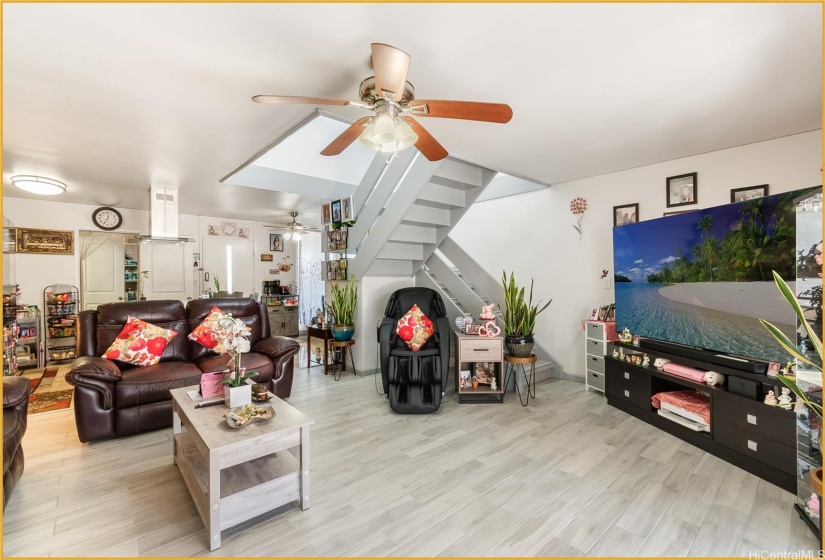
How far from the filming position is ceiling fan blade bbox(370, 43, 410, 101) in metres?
1.51

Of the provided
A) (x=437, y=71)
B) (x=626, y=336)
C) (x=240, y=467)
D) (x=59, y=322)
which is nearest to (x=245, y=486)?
(x=240, y=467)

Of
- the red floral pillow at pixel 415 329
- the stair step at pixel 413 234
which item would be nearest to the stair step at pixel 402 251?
the stair step at pixel 413 234

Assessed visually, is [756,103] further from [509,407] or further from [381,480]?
[381,480]

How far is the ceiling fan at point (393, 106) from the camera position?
5.22 feet

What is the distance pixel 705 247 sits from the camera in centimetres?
274

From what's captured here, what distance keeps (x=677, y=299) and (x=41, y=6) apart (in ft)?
13.6

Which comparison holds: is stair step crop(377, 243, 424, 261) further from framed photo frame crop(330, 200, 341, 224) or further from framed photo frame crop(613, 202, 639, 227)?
framed photo frame crop(613, 202, 639, 227)

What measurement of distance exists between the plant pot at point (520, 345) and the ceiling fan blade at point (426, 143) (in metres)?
1.99

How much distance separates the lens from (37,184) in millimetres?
3877

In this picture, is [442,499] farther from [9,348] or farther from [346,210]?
[9,348]

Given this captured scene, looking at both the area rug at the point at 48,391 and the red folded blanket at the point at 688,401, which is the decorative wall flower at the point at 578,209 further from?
the area rug at the point at 48,391

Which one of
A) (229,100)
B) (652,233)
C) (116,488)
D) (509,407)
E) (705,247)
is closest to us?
(116,488)

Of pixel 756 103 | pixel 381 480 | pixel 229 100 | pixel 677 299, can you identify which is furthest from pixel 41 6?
pixel 677 299

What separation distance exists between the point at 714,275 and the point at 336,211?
3.78 m
